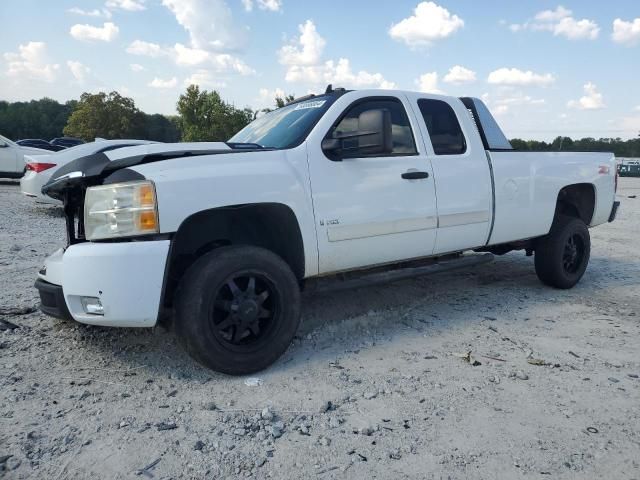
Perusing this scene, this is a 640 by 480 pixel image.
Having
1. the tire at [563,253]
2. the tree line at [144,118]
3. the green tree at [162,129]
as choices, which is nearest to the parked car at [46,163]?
the tire at [563,253]

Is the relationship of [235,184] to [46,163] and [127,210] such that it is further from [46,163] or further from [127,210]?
[46,163]

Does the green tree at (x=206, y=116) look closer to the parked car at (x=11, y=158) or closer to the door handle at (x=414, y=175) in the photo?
the parked car at (x=11, y=158)

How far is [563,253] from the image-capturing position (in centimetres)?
539

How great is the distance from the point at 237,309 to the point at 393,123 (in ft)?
6.79

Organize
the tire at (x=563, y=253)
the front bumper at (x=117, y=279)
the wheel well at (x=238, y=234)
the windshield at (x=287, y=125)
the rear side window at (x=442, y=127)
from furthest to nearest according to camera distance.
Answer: the tire at (x=563, y=253), the rear side window at (x=442, y=127), the windshield at (x=287, y=125), the wheel well at (x=238, y=234), the front bumper at (x=117, y=279)

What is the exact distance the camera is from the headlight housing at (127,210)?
291 cm

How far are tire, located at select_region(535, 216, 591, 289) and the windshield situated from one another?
2949 mm

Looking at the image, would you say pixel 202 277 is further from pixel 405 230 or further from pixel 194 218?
pixel 405 230

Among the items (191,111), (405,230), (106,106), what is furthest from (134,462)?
(106,106)

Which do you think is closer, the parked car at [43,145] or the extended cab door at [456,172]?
the extended cab door at [456,172]

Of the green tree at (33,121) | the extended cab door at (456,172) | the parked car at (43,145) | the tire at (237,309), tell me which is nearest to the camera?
the tire at (237,309)

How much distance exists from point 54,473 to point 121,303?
0.96m

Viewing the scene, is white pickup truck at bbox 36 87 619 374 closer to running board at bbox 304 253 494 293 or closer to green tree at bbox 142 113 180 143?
running board at bbox 304 253 494 293

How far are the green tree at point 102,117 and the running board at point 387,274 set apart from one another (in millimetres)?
51129
